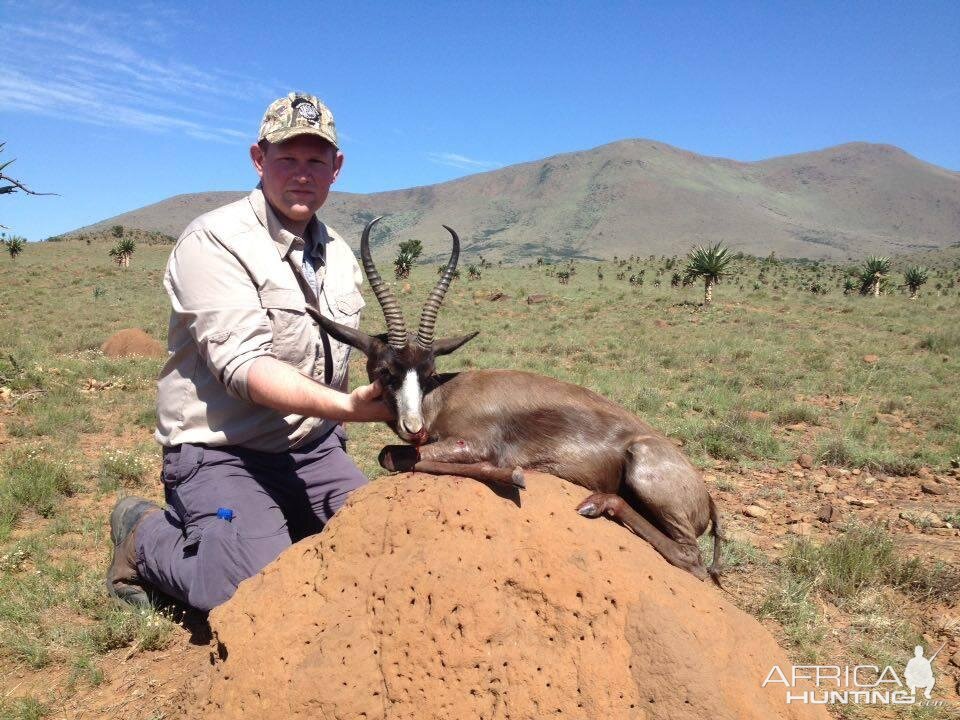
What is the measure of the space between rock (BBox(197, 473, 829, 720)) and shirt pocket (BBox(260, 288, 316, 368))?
56.0 inches

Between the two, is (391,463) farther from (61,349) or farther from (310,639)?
(61,349)

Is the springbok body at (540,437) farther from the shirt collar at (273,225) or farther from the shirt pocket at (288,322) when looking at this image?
the shirt collar at (273,225)

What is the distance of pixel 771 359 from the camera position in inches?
678

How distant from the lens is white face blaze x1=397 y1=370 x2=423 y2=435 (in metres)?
3.70

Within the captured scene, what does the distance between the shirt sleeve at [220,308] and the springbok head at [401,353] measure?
18.8 inches

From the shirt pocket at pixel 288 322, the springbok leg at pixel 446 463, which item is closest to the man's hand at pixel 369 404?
the springbok leg at pixel 446 463

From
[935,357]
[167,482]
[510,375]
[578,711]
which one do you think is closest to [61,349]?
[167,482]

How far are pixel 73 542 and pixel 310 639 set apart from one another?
13.3 ft

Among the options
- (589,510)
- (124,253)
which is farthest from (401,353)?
(124,253)

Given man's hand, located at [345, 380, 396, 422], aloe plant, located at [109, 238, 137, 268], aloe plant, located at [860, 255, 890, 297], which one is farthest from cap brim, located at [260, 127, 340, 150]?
aloe plant, located at [109, 238, 137, 268]

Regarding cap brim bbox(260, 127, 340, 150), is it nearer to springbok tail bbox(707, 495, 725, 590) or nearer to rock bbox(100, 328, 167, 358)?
springbok tail bbox(707, 495, 725, 590)

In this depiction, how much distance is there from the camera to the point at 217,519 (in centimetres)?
420

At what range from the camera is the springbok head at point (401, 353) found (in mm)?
3770

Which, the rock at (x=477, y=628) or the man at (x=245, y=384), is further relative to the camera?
the man at (x=245, y=384)
